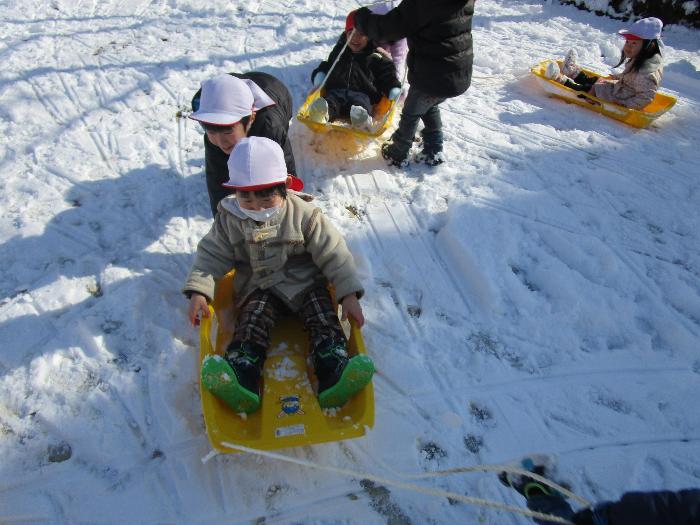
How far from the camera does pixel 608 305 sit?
280 cm

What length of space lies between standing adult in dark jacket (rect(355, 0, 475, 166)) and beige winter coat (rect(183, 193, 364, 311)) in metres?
1.40

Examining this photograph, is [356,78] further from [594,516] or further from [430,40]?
[594,516]

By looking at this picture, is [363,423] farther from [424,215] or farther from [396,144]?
[396,144]

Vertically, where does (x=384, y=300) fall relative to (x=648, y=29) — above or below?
below

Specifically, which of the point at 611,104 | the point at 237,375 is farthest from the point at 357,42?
the point at 237,375

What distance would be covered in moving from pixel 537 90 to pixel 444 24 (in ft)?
7.87

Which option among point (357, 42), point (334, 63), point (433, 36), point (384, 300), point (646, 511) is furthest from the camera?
point (357, 42)

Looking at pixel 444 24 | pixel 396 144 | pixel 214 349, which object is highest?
pixel 444 24

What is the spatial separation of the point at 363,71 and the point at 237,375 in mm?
3132

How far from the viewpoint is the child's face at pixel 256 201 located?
7.27 feet

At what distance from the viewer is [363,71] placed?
4320 mm

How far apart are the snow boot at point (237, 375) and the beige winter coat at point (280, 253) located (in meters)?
0.30

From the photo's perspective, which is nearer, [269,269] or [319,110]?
[269,269]

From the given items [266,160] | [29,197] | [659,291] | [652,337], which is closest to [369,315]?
[266,160]
